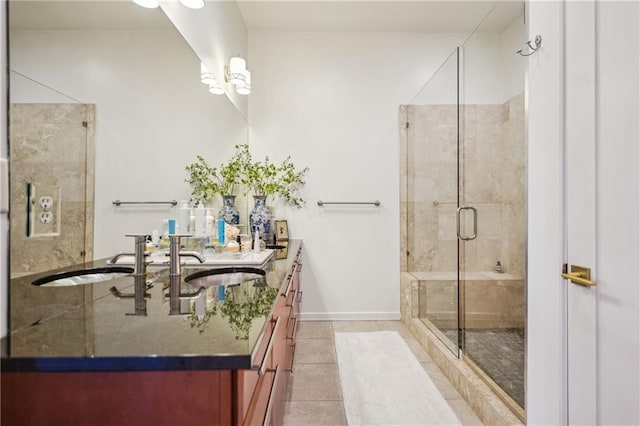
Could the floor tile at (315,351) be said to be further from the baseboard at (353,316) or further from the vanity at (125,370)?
the vanity at (125,370)

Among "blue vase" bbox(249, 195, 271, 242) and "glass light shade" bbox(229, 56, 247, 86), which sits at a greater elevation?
"glass light shade" bbox(229, 56, 247, 86)

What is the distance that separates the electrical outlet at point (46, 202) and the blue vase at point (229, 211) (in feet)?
5.32

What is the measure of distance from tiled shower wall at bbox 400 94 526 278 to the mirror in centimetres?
189

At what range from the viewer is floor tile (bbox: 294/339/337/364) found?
7.88 feet

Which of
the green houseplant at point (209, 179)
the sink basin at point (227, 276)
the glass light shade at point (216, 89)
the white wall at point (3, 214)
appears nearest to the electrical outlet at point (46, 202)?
the white wall at point (3, 214)

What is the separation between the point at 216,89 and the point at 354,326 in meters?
2.32

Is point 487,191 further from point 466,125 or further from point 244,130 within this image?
point 244,130

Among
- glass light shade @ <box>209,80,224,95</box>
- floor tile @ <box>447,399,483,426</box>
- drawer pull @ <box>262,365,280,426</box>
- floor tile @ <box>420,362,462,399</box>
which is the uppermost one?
glass light shade @ <box>209,80,224,95</box>

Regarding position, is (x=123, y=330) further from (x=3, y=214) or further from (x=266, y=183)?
(x=266, y=183)

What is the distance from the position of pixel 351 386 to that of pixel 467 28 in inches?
131

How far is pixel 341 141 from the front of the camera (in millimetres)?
3287

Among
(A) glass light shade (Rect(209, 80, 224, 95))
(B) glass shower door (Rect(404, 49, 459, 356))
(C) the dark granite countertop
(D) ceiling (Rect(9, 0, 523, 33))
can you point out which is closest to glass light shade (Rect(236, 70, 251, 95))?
(A) glass light shade (Rect(209, 80, 224, 95))

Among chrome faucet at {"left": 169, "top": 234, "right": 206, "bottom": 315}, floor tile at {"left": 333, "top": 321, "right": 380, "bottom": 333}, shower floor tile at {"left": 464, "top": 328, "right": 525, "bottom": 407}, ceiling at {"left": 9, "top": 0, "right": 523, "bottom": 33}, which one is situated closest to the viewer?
chrome faucet at {"left": 169, "top": 234, "right": 206, "bottom": 315}

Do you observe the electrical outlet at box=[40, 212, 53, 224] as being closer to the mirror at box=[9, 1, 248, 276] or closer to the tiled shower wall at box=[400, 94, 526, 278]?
the mirror at box=[9, 1, 248, 276]
